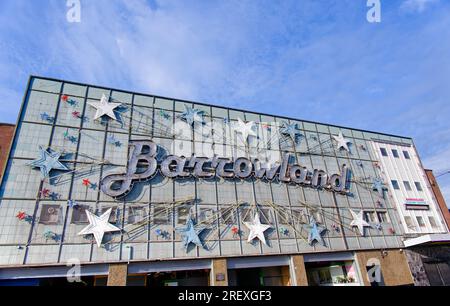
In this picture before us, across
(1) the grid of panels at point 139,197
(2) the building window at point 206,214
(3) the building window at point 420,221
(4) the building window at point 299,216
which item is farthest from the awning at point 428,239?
(2) the building window at point 206,214

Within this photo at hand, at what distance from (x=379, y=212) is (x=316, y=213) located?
7992 millimetres

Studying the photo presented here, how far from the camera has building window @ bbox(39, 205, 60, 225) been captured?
15.2 meters

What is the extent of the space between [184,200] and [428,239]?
21.1m

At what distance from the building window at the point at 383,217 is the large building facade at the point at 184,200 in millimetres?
201

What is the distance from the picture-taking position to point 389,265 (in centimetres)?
2211

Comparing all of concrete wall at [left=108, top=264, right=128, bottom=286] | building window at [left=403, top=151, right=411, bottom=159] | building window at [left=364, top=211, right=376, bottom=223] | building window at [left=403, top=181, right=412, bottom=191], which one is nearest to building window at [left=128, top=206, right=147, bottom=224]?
concrete wall at [left=108, top=264, right=128, bottom=286]

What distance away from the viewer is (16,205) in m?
14.9

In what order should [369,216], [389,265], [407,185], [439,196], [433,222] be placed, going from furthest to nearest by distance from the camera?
1. [439,196]
2. [407,185]
3. [433,222]
4. [369,216]
5. [389,265]

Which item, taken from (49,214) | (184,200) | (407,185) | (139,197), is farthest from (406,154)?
(49,214)

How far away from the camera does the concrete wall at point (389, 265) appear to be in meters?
21.3

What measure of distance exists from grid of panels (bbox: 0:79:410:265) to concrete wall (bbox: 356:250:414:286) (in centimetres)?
78

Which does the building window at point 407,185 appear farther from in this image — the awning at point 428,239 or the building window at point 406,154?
the awning at point 428,239

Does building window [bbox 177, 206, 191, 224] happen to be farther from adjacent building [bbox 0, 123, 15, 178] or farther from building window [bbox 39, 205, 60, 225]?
adjacent building [bbox 0, 123, 15, 178]

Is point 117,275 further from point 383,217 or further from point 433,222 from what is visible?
point 433,222
